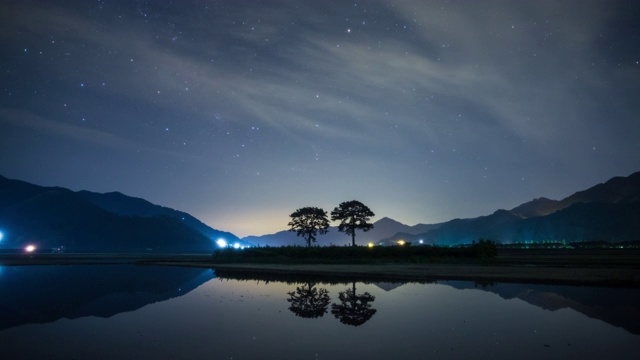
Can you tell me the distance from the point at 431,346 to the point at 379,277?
25.1m

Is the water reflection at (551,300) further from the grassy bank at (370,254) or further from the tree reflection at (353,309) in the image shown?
the grassy bank at (370,254)

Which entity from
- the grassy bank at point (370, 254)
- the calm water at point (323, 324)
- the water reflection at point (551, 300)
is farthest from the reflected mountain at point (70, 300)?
the grassy bank at point (370, 254)

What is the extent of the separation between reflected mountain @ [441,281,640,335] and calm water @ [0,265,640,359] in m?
0.06

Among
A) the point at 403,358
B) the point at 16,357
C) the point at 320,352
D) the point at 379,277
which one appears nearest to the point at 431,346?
the point at 403,358

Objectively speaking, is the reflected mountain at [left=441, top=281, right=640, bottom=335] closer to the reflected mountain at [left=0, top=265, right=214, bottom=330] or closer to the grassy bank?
the reflected mountain at [left=0, top=265, right=214, bottom=330]

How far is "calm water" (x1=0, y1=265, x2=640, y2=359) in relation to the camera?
1105 centimetres

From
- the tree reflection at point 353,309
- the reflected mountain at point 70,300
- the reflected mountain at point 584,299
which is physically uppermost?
the reflected mountain at point 70,300

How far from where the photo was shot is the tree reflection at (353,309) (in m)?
16.0

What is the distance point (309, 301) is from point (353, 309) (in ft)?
12.1

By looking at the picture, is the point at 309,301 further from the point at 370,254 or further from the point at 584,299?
the point at 370,254

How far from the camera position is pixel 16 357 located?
10.3 metres

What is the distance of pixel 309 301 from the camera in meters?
21.4

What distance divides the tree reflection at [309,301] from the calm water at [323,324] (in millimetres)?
72

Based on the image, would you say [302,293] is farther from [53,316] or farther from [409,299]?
[53,316]
